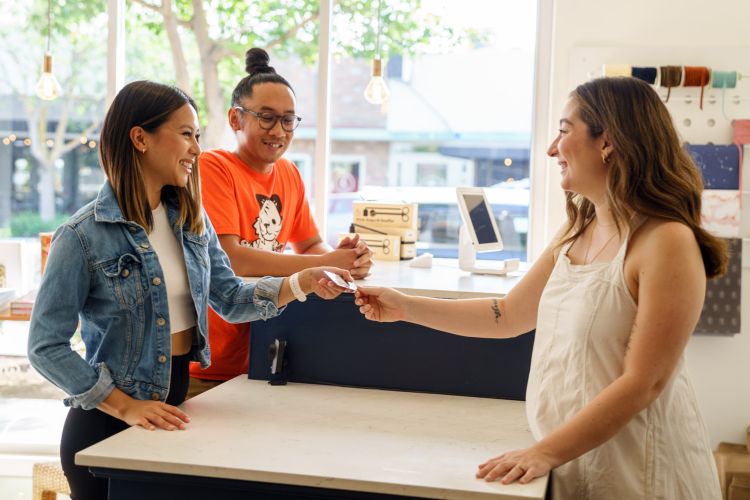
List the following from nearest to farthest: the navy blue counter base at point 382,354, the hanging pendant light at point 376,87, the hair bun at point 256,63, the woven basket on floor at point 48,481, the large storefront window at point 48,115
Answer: the navy blue counter base at point 382,354 → the hair bun at point 256,63 → the woven basket on floor at point 48,481 → the hanging pendant light at point 376,87 → the large storefront window at point 48,115

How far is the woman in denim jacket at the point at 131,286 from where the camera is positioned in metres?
1.62

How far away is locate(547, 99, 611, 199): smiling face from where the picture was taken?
63.1 inches

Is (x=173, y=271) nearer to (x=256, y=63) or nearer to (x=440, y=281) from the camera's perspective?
(x=440, y=281)

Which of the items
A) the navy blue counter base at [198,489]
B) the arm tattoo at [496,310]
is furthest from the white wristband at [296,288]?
the navy blue counter base at [198,489]

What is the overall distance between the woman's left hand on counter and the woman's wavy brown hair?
46 centimetres

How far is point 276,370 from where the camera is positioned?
2.15 metres

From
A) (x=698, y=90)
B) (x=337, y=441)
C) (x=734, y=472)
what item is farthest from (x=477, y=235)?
(x=734, y=472)

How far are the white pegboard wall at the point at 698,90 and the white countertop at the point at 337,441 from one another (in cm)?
188

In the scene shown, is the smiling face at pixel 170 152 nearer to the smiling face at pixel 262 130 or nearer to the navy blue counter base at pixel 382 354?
the navy blue counter base at pixel 382 354

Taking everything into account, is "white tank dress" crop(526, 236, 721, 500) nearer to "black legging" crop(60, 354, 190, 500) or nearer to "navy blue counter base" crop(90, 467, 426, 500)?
"navy blue counter base" crop(90, 467, 426, 500)

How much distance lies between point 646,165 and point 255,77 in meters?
1.39

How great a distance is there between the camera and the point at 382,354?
84.5 inches

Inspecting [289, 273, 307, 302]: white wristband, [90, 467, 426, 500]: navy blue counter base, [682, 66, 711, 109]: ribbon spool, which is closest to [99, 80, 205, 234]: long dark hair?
[289, 273, 307, 302]: white wristband

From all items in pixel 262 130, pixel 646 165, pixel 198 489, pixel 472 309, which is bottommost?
pixel 198 489
